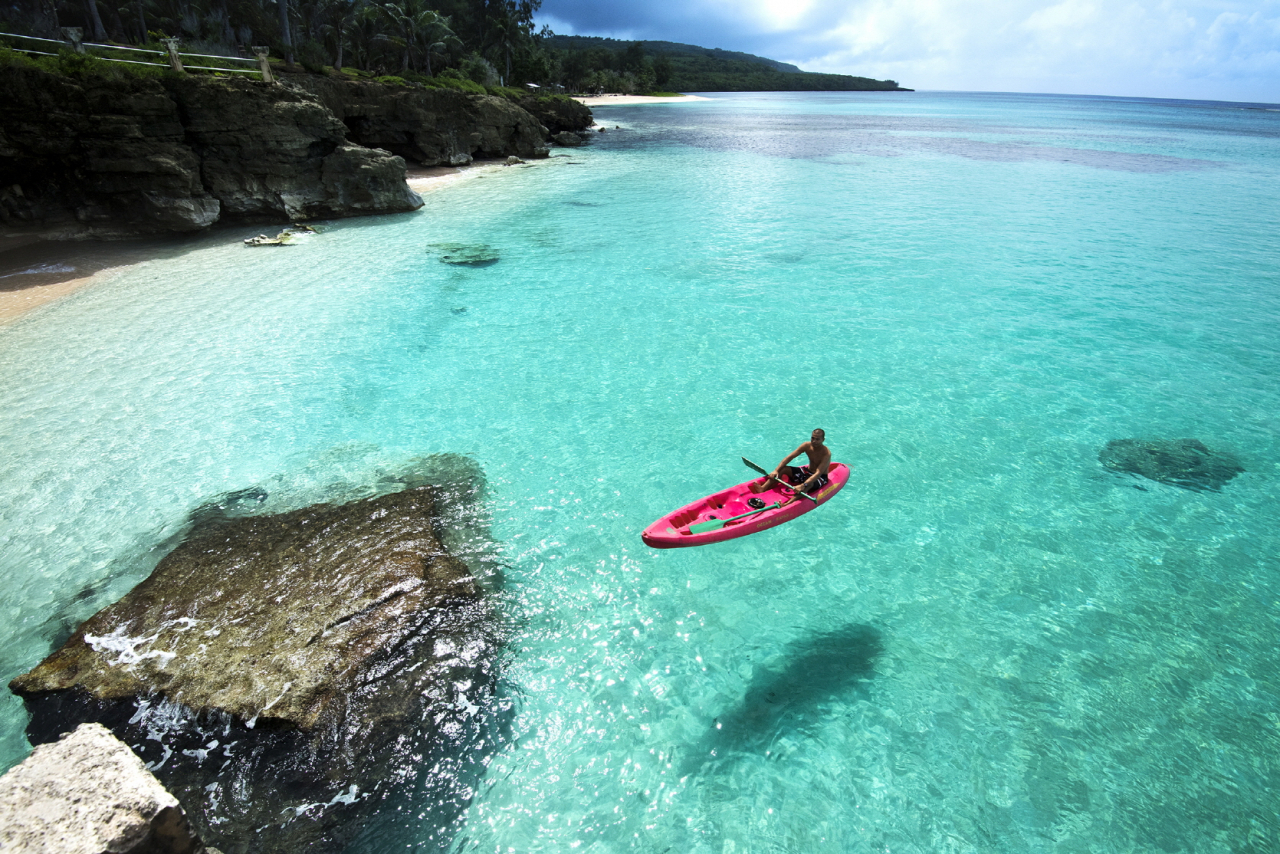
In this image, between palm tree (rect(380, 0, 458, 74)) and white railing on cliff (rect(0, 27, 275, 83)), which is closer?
white railing on cliff (rect(0, 27, 275, 83))

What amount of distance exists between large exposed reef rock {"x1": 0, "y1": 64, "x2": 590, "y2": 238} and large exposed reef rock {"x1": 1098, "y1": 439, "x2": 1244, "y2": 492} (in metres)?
27.4

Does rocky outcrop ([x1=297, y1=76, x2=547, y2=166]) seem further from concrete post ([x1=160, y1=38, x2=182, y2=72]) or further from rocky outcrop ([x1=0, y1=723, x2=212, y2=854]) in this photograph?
rocky outcrop ([x1=0, y1=723, x2=212, y2=854])

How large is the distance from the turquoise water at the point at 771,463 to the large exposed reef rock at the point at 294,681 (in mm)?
405

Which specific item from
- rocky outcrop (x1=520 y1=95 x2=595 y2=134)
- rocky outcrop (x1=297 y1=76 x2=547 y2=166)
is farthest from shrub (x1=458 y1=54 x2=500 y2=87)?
rocky outcrop (x1=297 y1=76 x2=547 y2=166)

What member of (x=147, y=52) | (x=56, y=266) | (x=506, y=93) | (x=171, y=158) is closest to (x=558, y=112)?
(x=506, y=93)

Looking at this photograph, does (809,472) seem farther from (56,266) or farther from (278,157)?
(278,157)

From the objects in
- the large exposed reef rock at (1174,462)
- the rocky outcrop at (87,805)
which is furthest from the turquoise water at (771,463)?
the rocky outcrop at (87,805)

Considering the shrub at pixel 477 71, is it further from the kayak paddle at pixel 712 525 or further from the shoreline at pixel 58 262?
the kayak paddle at pixel 712 525

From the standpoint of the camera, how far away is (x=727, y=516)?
767cm

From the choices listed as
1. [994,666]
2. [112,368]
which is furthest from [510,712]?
[112,368]

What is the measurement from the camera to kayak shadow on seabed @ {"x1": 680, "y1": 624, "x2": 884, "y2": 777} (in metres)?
5.91

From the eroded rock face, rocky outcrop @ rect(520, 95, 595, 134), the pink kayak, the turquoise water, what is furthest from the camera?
rocky outcrop @ rect(520, 95, 595, 134)

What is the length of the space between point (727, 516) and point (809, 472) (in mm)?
1530

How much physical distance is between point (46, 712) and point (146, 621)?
1.13m
